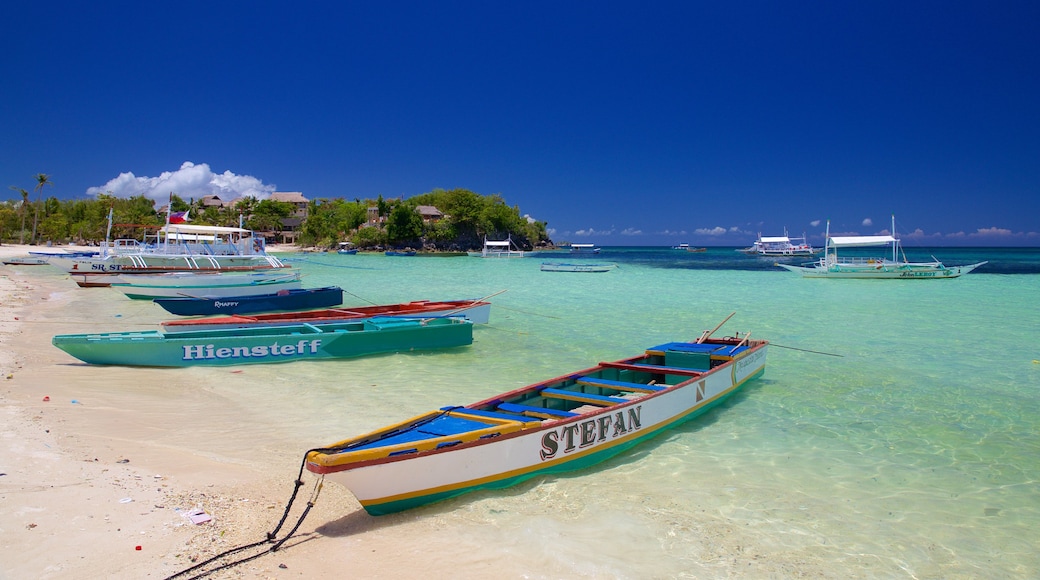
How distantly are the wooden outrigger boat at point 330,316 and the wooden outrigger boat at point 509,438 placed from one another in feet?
25.0

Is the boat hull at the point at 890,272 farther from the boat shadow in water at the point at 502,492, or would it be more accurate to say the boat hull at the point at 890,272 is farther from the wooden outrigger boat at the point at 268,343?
the boat shadow in water at the point at 502,492

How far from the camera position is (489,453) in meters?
5.43

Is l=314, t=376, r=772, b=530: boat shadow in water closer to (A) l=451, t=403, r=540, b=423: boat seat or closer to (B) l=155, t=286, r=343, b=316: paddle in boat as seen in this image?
(A) l=451, t=403, r=540, b=423: boat seat

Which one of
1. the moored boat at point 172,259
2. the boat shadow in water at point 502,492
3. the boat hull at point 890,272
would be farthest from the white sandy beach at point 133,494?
the boat hull at point 890,272

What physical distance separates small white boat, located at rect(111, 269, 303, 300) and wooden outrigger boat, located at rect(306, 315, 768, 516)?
59.4 feet

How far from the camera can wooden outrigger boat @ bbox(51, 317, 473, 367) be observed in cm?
1078

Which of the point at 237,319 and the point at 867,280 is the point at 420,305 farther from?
the point at 867,280

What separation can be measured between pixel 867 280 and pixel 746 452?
41316 millimetres

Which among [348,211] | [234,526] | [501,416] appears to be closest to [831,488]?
[501,416]

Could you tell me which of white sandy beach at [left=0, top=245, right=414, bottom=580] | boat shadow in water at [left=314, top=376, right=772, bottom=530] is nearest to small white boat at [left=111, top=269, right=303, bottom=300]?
white sandy beach at [left=0, top=245, right=414, bottom=580]

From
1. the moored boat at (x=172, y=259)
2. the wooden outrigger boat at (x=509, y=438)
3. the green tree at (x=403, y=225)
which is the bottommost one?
the wooden outrigger boat at (x=509, y=438)

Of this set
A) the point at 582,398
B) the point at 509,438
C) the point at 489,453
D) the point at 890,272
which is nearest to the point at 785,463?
the point at 582,398

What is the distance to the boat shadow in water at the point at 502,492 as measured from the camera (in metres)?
4.95

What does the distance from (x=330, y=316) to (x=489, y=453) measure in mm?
10246
